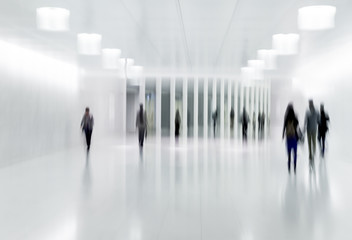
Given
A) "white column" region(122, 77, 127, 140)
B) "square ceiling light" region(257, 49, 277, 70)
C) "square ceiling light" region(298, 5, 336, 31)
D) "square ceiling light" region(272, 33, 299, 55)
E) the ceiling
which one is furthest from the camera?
"white column" region(122, 77, 127, 140)

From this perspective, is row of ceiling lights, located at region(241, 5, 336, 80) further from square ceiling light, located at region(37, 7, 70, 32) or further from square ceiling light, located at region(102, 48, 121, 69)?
square ceiling light, located at region(102, 48, 121, 69)

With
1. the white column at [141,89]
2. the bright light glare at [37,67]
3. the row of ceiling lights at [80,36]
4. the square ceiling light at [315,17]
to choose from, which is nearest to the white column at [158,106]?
the white column at [141,89]

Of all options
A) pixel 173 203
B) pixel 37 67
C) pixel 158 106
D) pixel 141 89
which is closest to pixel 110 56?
pixel 37 67

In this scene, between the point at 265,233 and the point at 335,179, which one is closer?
the point at 265,233

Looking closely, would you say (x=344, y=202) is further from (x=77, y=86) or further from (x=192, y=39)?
(x=77, y=86)

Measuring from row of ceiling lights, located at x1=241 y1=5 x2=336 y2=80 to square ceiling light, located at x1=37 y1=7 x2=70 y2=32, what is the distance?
697 cm

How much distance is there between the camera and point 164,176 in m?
10.7

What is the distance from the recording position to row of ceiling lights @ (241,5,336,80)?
11.0 metres

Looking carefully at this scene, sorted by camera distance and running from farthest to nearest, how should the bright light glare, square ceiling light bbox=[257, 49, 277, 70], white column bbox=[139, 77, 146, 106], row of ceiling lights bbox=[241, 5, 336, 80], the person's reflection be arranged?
white column bbox=[139, 77, 146, 106], square ceiling light bbox=[257, 49, 277, 70], the bright light glare, row of ceiling lights bbox=[241, 5, 336, 80], the person's reflection

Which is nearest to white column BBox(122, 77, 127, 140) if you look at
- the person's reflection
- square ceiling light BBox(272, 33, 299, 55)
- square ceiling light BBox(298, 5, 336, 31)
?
square ceiling light BBox(272, 33, 299, 55)

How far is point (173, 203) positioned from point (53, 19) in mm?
7699

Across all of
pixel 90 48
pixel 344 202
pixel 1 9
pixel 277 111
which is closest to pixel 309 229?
pixel 344 202

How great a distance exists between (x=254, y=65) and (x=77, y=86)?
37.4ft

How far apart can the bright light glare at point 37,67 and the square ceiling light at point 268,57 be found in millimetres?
10103
